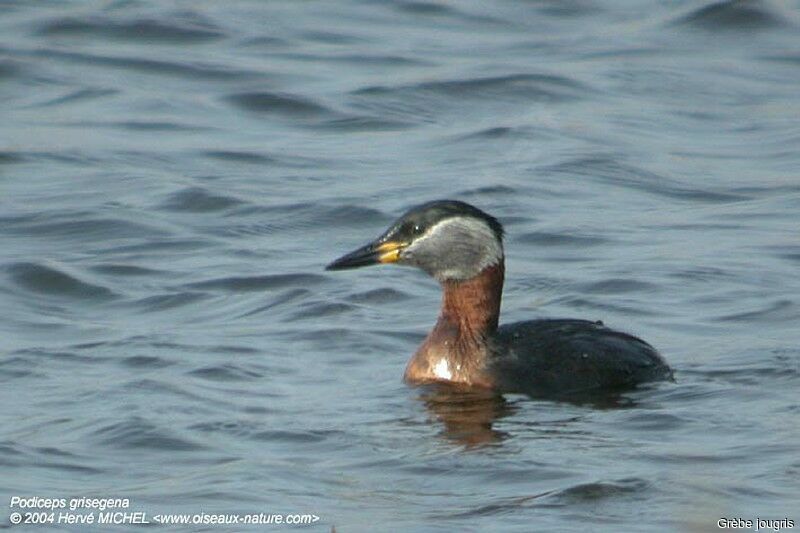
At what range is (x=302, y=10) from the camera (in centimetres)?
2333

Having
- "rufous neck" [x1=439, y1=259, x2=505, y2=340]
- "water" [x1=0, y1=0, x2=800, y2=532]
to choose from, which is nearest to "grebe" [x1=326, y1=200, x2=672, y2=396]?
"rufous neck" [x1=439, y1=259, x2=505, y2=340]

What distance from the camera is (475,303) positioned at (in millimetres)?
11859

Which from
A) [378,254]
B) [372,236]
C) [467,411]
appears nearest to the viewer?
[467,411]

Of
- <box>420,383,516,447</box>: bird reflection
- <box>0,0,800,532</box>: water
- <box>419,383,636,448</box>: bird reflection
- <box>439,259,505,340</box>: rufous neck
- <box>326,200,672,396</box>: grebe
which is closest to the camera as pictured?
<box>0,0,800,532</box>: water

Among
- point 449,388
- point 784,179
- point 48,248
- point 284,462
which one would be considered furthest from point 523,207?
point 284,462

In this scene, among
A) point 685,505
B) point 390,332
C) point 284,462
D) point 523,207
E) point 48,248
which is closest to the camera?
point 685,505

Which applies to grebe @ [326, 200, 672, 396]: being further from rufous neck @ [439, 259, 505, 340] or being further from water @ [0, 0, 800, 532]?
water @ [0, 0, 800, 532]

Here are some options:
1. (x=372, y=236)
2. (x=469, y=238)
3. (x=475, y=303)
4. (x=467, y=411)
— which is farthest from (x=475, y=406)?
(x=372, y=236)

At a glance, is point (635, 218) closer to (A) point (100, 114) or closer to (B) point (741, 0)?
(A) point (100, 114)

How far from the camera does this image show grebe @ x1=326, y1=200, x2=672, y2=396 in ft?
37.7

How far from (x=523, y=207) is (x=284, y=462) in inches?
267

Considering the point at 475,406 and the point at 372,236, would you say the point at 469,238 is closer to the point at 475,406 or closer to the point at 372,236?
the point at 475,406

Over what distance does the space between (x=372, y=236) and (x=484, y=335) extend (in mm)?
3810

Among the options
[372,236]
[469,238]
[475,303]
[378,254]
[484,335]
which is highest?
[469,238]
